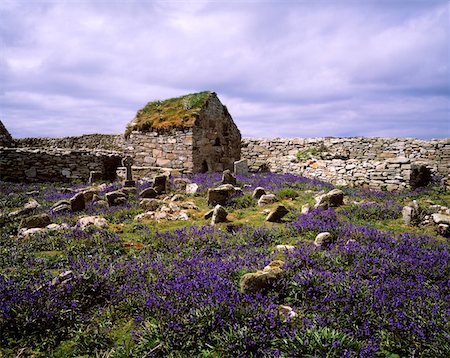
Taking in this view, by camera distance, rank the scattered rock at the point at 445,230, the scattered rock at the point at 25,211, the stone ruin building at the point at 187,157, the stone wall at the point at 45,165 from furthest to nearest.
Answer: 1. the stone wall at the point at 45,165
2. the stone ruin building at the point at 187,157
3. the scattered rock at the point at 25,211
4. the scattered rock at the point at 445,230

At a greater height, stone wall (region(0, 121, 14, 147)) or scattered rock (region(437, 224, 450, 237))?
stone wall (region(0, 121, 14, 147))

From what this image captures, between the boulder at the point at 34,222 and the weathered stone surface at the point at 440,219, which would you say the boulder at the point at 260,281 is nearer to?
the weathered stone surface at the point at 440,219

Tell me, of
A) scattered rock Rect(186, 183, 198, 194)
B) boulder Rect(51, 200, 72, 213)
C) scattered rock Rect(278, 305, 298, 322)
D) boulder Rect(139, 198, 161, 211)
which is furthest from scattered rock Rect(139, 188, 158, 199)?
scattered rock Rect(278, 305, 298, 322)

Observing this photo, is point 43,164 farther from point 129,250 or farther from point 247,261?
point 247,261

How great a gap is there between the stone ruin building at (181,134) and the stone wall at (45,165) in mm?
2536

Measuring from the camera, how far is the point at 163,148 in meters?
Result: 17.1

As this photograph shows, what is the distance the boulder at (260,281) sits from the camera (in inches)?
162

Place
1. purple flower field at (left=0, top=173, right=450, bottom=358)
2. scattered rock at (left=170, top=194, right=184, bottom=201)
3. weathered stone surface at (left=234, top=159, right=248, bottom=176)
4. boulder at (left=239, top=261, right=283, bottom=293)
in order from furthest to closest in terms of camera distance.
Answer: weathered stone surface at (left=234, top=159, right=248, bottom=176)
scattered rock at (left=170, top=194, right=184, bottom=201)
boulder at (left=239, top=261, right=283, bottom=293)
purple flower field at (left=0, top=173, right=450, bottom=358)

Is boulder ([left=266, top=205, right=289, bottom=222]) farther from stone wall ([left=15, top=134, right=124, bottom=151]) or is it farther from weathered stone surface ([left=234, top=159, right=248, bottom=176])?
stone wall ([left=15, top=134, right=124, bottom=151])

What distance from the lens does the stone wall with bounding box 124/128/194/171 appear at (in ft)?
54.1

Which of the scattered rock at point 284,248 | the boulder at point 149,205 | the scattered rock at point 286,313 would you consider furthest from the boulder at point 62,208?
the scattered rock at point 286,313

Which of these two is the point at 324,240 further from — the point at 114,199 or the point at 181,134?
the point at 181,134

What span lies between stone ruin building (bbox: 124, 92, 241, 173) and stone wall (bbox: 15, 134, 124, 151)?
10092mm

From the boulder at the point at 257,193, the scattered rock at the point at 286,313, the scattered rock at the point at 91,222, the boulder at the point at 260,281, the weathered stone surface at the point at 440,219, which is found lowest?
the scattered rock at the point at 286,313
